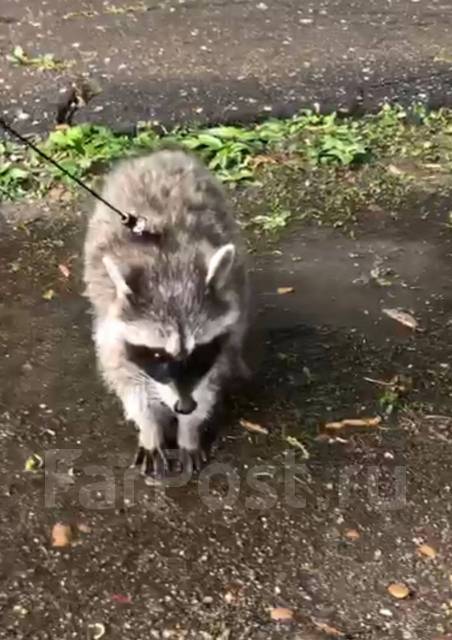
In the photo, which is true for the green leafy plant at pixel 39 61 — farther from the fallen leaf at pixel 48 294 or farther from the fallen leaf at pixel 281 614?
the fallen leaf at pixel 281 614

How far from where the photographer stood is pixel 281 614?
3.23m

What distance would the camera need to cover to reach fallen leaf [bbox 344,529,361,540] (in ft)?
11.5

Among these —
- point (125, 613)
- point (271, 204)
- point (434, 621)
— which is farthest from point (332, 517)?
point (271, 204)

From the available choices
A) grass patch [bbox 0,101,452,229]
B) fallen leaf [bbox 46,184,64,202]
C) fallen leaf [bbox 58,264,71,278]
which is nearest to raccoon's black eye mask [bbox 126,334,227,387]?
fallen leaf [bbox 58,264,71,278]

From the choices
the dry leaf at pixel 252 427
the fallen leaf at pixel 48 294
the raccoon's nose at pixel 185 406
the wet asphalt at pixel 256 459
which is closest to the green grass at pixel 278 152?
the wet asphalt at pixel 256 459

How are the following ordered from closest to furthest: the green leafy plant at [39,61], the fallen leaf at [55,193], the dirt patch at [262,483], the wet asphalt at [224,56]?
the dirt patch at [262,483], the fallen leaf at [55,193], the wet asphalt at [224,56], the green leafy plant at [39,61]

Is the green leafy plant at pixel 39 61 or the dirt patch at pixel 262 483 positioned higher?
the green leafy plant at pixel 39 61

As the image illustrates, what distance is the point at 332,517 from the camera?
142 inches

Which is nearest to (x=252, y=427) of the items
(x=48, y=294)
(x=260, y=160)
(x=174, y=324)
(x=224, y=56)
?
(x=174, y=324)

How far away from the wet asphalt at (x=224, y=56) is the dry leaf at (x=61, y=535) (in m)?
2.86

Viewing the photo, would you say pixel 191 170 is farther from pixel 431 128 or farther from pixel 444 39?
pixel 444 39

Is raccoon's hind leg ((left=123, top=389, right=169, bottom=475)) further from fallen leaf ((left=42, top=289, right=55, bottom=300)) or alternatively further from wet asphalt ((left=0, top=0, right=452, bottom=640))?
fallen leaf ((left=42, top=289, right=55, bottom=300))

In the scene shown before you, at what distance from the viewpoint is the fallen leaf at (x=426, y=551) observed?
136 inches

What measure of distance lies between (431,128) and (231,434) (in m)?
2.75
